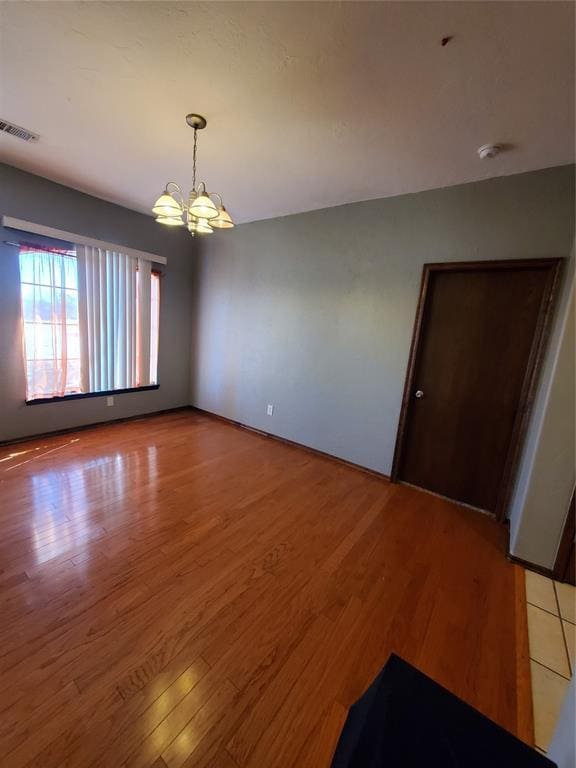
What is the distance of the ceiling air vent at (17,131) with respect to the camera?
6.95 ft

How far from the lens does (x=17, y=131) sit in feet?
7.16

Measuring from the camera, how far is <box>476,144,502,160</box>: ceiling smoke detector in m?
1.93

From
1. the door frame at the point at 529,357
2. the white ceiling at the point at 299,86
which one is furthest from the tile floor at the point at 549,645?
the white ceiling at the point at 299,86

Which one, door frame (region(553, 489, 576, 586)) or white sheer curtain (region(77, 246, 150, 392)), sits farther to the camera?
white sheer curtain (region(77, 246, 150, 392))

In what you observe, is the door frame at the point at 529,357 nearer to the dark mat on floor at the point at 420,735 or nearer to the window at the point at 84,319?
the dark mat on floor at the point at 420,735

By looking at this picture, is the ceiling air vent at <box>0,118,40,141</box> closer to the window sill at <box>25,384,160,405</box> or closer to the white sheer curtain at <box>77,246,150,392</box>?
the white sheer curtain at <box>77,246,150,392</box>

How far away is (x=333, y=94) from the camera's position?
1.65 meters

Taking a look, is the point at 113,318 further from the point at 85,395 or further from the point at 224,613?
the point at 224,613

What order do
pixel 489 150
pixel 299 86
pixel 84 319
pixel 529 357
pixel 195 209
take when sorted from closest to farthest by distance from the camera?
pixel 299 86 < pixel 195 209 < pixel 489 150 < pixel 529 357 < pixel 84 319

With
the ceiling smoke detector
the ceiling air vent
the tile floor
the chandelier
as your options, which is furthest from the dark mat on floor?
the ceiling air vent

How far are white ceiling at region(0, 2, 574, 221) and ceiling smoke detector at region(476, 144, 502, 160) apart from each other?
48 millimetres

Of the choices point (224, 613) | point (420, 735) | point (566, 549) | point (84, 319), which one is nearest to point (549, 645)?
point (566, 549)

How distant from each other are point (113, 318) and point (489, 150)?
147 inches

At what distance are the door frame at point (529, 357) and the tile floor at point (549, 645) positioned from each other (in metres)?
0.70
